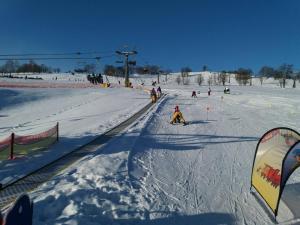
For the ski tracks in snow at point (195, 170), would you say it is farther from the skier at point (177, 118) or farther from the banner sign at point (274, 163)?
the skier at point (177, 118)

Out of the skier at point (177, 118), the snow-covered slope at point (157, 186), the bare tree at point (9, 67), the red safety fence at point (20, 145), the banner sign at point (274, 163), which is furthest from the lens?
the bare tree at point (9, 67)

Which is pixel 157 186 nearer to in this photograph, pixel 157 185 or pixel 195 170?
pixel 157 185

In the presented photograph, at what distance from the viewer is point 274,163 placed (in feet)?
28.1

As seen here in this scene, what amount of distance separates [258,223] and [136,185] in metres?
4.13

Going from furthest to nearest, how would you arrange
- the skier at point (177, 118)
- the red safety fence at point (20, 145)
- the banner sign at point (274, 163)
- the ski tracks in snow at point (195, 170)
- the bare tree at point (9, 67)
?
the bare tree at point (9, 67)
the skier at point (177, 118)
the red safety fence at point (20, 145)
the ski tracks in snow at point (195, 170)
the banner sign at point (274, 163)

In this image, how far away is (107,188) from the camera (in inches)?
392

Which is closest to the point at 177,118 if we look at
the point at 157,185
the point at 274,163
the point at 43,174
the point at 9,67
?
the point at 157,185

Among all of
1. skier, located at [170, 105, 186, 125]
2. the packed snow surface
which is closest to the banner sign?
the packed snow surface

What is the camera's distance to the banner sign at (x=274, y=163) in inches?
315

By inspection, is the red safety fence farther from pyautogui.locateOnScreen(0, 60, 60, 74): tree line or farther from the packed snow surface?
pyautogui.locateOnScreen(0, 60, 60, 74): tree line

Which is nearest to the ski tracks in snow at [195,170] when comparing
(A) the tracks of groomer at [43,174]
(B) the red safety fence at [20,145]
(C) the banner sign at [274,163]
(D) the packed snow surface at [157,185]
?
(D) the packed snow surface at [157,185]

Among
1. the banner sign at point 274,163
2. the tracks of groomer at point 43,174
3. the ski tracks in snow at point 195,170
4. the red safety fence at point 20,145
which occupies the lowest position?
the ski tracks in snow at point 195,170

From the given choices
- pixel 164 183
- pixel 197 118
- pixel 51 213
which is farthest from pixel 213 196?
pixel 197 118

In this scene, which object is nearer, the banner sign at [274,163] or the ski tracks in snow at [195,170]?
the banner sign at [274,163]
